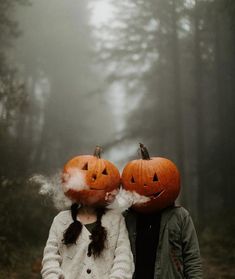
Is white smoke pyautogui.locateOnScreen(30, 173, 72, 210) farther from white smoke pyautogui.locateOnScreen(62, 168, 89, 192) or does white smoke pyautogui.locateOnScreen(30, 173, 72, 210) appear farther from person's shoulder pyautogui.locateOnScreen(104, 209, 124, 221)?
person's shoulder pyautogui.locateOnScreen(104, 209, 124, 221)

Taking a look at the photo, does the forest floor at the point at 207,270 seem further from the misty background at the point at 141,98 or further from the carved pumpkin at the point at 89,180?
the carved pumpkin at the point at 89,180

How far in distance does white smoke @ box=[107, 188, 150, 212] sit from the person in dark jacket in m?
0.03

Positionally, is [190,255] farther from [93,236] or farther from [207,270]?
[207,270]

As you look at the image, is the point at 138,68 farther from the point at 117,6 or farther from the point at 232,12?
the point at 232,12

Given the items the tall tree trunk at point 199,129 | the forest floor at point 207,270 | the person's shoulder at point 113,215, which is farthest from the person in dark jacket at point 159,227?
the tall tree trunk at point 199,129

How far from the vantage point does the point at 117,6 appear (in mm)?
17656

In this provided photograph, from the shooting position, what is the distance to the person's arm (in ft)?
9.44

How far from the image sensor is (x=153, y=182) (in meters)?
3.07

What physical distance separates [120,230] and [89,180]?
461 mm

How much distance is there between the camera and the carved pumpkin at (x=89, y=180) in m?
2.95

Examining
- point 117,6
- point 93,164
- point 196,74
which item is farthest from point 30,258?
point 117,6

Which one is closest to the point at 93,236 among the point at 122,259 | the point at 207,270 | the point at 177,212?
the point at 122,259

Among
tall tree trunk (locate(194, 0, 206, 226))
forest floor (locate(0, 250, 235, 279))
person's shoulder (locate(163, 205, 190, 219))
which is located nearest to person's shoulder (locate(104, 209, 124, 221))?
person's shoulder (locate(163, 205, 190, 219))

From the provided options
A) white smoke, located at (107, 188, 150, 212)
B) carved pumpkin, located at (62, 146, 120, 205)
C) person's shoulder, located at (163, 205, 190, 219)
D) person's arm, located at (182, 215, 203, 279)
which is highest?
carved pumpkin, located at (62, 146, 120, 205)
